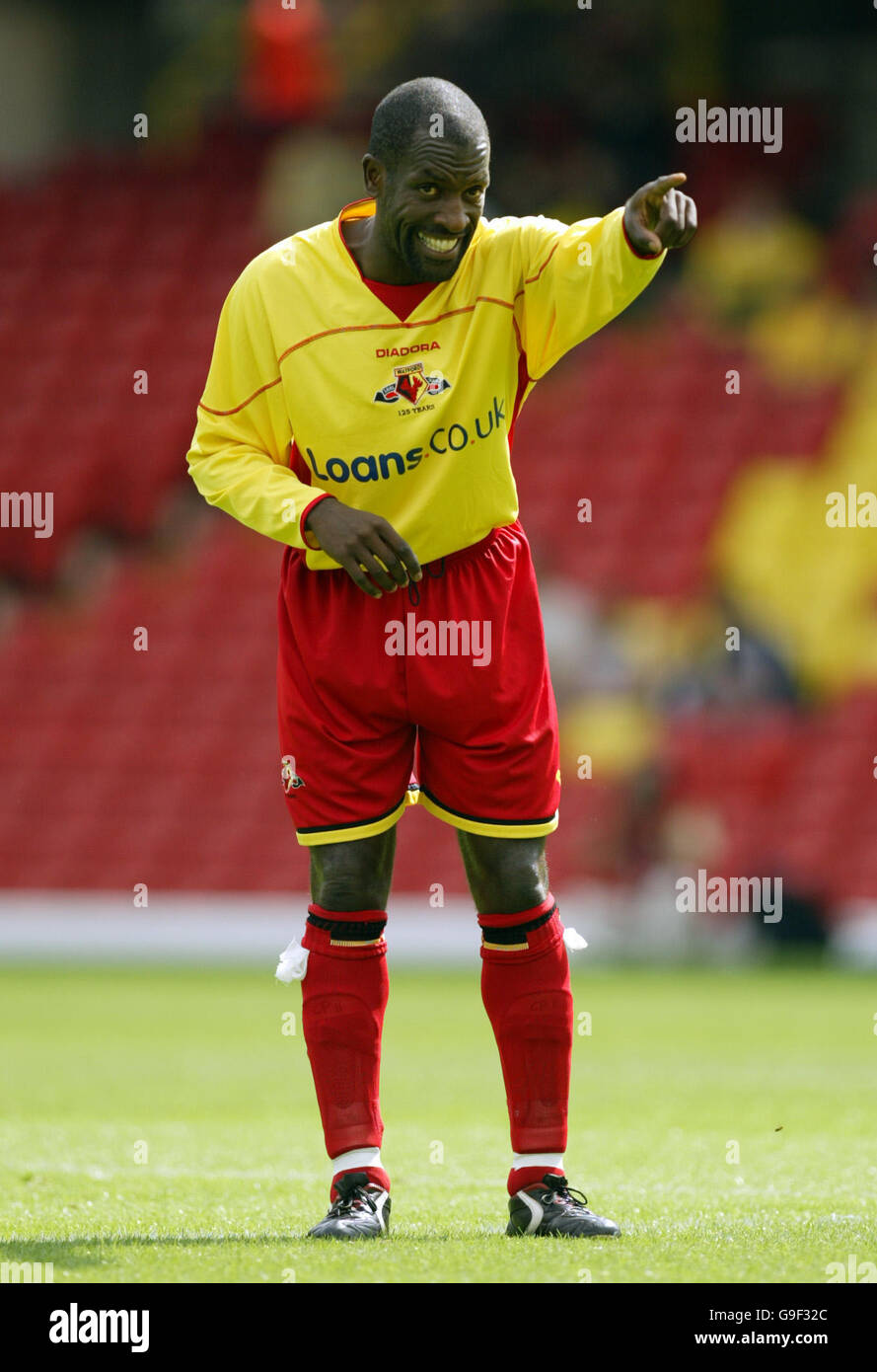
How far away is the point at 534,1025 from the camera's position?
12.7 feet

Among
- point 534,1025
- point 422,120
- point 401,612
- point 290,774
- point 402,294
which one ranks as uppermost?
point 422,120

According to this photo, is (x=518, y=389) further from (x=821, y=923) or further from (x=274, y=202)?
(x=274, y=202)

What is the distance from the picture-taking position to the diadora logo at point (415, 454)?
382 cm

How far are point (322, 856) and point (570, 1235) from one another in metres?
0.82

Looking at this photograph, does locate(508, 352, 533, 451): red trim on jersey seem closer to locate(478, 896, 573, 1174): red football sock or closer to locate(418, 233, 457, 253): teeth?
locate(418, 233, 457, 253): teeth

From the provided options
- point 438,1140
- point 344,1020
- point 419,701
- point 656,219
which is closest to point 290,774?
point 419,701

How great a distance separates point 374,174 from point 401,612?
799mm

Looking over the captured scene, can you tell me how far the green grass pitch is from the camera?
3.42 meters

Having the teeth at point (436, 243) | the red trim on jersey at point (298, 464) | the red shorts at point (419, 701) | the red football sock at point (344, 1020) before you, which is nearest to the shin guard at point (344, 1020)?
the red football sock at point (344, 1020)

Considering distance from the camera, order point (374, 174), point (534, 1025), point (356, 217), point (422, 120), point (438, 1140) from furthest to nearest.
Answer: point (438, 1140) < point (356, 217) < point (534, 1025) < point (374, 174) < point (422, 120)

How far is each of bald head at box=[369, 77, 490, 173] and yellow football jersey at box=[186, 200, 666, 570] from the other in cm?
25

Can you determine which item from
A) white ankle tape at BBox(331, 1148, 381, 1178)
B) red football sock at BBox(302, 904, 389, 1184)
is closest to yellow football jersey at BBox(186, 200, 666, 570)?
red football sock at BBox(302, 904, 389, 1184)

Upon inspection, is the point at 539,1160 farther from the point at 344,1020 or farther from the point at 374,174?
the point at 374,174

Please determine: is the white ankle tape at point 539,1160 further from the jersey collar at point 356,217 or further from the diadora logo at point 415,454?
the jersey collar at point 356,217
